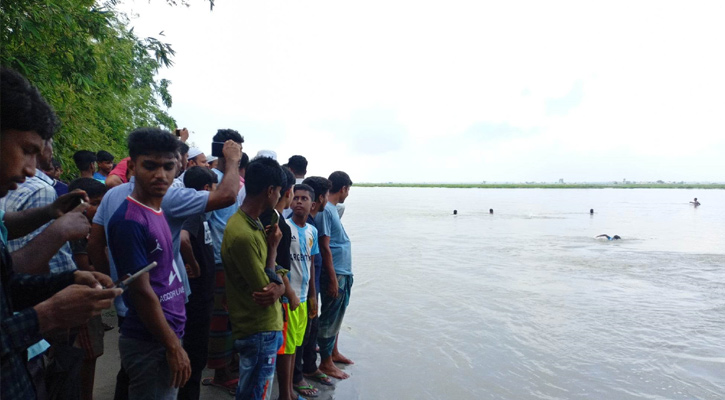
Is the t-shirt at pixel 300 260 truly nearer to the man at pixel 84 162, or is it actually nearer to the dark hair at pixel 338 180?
the dark hair at pixel 338 180

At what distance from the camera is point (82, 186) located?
348 cm

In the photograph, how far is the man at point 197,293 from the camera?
3314 mm

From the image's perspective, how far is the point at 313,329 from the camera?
4539mm

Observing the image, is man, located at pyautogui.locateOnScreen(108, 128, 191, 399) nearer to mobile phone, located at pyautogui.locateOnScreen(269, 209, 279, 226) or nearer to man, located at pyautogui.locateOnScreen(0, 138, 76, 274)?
man, located at pyautogui.locateOnScreen(0, 138, 76, 274)

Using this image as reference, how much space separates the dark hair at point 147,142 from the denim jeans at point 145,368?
0.97m

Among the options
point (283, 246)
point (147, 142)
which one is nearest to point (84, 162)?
point (283, 246)

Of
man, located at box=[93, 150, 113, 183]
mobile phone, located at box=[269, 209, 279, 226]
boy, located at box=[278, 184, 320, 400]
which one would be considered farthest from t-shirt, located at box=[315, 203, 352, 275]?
man, located at box=[93, 150, 113, 183]

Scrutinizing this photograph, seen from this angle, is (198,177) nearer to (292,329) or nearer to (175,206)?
(175,206)

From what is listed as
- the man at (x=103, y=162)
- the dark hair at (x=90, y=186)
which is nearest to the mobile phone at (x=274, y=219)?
the dark hair at (x=90, y=186)

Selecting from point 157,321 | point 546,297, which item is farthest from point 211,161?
point 546,297

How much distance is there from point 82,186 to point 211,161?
2443 mm

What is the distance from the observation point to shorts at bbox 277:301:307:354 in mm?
3636

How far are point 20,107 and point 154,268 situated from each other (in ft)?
3.40

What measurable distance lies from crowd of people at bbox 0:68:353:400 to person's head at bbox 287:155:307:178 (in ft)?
1.93
